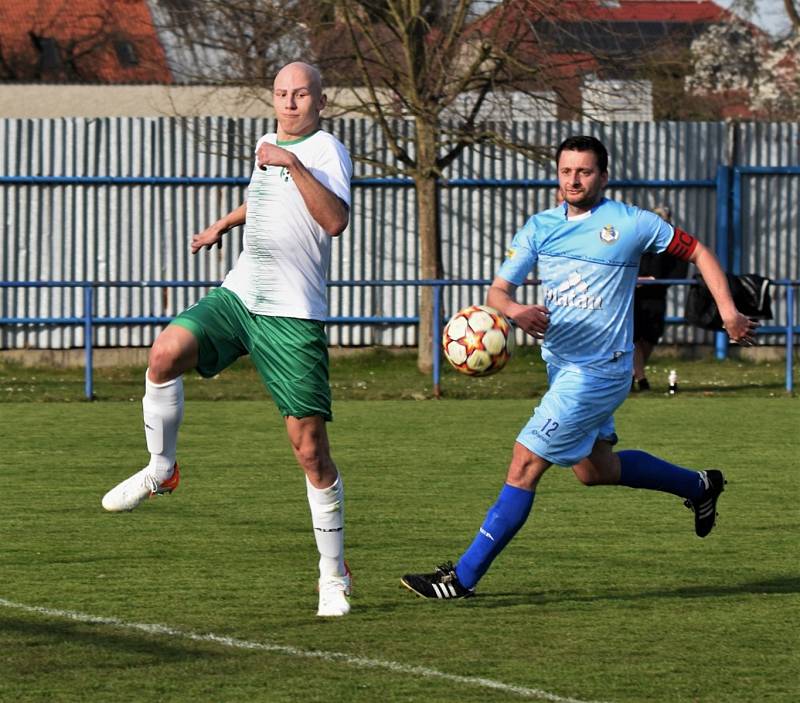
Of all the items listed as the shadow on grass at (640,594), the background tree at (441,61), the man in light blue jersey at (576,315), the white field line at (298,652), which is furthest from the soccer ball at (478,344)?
the background tree at (441,61)

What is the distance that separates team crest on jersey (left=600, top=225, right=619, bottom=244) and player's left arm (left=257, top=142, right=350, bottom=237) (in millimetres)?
1102

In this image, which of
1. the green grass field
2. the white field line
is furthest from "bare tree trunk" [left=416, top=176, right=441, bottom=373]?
the white field line

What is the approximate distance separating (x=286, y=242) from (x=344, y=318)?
13838 millimetres

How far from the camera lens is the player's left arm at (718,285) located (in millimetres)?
6473

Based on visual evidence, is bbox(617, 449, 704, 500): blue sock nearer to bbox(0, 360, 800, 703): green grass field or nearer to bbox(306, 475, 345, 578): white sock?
bbox(0, 360, 800, 703): green grass field

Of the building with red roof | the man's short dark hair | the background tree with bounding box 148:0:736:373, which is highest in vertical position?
the building with red roof

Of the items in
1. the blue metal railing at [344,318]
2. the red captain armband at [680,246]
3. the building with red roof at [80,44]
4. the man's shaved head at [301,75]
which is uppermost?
the building with red roof at [80,44]

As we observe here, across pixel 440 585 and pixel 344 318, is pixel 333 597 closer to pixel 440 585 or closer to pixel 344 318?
pixel 440 585

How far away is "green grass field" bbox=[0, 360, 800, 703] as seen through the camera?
532 cm

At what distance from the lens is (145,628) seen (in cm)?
602

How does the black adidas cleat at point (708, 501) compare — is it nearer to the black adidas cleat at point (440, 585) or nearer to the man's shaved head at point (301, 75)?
the black adidas cleat at point (440, 585)

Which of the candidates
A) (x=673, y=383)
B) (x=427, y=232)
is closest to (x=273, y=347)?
(x=673, y=383)

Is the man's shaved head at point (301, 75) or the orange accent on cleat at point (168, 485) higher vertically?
the man's shaved head at point (301, 75)

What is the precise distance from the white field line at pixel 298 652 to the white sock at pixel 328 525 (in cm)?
65
